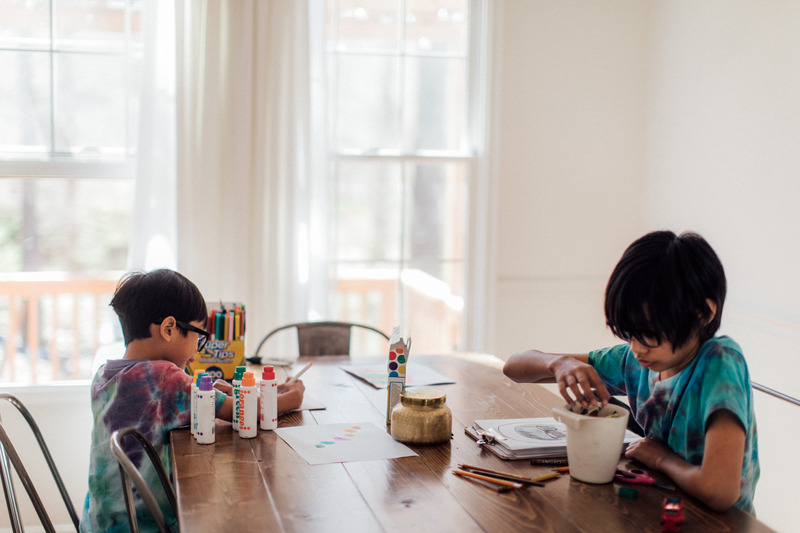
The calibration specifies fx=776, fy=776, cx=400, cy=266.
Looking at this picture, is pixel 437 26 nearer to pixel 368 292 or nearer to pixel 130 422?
pixel 368 292

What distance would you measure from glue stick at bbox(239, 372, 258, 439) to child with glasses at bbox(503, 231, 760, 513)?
0.67 metres

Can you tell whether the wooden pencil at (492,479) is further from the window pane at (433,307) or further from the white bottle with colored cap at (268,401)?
the window pane at (433,307)

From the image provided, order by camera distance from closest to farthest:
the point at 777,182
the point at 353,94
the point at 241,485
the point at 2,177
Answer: the point at 241,485 < the point at 777,182 < the point at 2,177 < the point at 353,94

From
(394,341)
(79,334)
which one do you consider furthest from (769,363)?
(79,334)

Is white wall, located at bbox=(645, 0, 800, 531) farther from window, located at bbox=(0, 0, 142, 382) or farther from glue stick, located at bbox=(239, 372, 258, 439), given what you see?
window, located at bbox=(0, 0, 142, 382)

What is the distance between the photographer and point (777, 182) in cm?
289

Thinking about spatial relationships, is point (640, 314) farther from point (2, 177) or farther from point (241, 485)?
point (2, 177)

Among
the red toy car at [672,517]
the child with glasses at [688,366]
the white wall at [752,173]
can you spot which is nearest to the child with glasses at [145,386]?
the child with glasses at [688,366]

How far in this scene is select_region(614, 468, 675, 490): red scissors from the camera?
1.43 meters

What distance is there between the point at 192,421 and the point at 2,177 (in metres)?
1.94

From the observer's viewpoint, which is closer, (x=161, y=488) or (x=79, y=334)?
(x=161, y=488)

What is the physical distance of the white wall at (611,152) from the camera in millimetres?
3088

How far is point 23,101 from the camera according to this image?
10.2ft

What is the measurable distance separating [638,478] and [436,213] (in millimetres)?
2240
